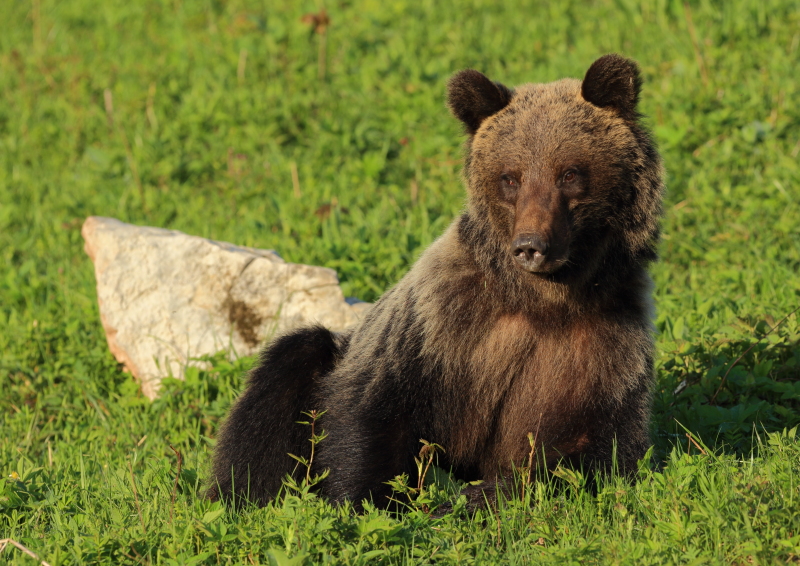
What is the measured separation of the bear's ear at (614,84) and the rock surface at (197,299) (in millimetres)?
2597

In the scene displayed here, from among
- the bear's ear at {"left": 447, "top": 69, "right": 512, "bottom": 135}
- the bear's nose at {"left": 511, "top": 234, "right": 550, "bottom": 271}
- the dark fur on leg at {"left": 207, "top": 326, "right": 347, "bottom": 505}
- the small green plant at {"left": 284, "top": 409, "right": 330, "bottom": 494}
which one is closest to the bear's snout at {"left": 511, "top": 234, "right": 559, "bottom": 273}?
the bear's nose at {"left": 511, "top": 234, "right": 550, "bottom": 271}

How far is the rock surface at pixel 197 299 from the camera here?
243 inches

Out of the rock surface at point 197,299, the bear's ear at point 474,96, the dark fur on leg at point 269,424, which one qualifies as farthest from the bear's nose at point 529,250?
the rock surface at point 197,299

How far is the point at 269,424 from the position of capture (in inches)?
183

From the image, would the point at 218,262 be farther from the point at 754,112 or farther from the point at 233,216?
the point at 754,112

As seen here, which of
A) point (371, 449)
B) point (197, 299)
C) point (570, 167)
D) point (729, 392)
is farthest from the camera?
point (197, 299)

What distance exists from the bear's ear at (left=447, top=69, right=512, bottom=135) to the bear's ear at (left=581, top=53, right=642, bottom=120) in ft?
1.33

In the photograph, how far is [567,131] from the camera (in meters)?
4.02

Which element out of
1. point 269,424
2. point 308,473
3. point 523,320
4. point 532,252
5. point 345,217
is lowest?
point 269,424

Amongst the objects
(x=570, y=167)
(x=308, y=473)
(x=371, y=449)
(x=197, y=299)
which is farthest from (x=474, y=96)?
(x=197, y=299)

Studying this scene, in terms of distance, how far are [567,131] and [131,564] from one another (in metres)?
2.61

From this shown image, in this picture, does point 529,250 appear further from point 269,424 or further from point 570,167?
point 269,424

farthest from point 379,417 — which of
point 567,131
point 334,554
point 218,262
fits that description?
point 218,262

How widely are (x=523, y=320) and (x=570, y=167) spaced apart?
78 centimetres
